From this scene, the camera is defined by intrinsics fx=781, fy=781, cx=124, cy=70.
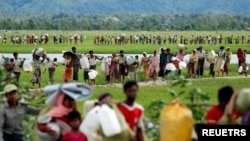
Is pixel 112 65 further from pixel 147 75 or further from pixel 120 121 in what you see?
pixel 120 121

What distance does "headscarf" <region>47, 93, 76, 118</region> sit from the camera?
948 centimetres

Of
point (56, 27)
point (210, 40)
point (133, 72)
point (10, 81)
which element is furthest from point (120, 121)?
point (56, 27)

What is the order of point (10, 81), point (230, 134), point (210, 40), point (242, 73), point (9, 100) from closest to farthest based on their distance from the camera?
point (230, 134) < point (9, 100) < point (10, 81) < point (242, 73) < point (210, 40)

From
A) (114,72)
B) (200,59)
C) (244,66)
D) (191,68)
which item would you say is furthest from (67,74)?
(244,66)

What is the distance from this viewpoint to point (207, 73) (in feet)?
109

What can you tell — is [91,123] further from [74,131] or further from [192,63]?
[192,63]

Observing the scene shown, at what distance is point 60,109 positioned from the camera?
9.54 m

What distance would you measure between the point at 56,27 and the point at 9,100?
13354cm

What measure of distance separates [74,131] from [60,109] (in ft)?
1.21

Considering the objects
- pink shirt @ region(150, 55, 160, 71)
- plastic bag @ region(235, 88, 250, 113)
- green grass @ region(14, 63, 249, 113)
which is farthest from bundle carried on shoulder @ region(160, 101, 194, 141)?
pink shirt @ region(150, 55, 160, 71)

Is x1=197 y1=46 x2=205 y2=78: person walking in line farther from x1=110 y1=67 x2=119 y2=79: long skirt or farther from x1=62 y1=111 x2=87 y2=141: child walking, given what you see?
x1=62 y1=111 x2=87 y2=141: child walking

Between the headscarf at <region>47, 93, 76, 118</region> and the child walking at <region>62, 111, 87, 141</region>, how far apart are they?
112mm

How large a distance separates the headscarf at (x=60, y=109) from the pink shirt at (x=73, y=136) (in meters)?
0.30

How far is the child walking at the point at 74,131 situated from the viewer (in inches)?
363
